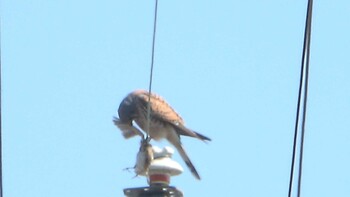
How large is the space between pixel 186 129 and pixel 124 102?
2.45ft

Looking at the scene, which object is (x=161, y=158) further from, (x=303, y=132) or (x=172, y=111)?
(x=172, y=111)

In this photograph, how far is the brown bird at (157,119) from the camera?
1132cm

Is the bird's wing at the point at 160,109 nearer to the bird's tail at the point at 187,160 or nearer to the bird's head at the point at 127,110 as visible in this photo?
the bird's head at the point at 127,110

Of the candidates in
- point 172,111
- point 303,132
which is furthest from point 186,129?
point 303,132

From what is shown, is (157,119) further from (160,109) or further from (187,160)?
(187,160)

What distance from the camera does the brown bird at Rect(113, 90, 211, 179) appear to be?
1132 cm

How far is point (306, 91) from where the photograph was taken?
732cm

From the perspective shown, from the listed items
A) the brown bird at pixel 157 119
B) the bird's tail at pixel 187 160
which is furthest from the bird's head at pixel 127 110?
the bird's tail at pixel 187 160

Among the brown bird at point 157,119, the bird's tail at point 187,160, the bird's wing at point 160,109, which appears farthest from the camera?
the bird's wing at point 160,109

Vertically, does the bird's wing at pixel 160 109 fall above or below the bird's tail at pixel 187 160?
above

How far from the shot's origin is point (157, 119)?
1143 centimetres

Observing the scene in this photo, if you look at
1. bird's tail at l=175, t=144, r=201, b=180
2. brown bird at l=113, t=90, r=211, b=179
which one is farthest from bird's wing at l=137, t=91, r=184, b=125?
bird's tail at l=175, t=144, r=201, b=180

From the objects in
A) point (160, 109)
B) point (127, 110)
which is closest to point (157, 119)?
point (160, 109)

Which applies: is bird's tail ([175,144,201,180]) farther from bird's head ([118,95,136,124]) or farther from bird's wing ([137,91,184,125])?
bird's head ([118,95,136,124])
